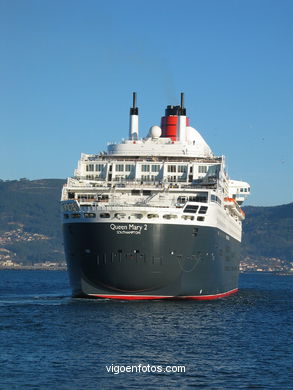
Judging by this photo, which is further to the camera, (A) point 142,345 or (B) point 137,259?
(B) point 137,259

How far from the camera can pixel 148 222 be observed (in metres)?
67.6

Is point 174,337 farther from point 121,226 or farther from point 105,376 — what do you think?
point 121,226

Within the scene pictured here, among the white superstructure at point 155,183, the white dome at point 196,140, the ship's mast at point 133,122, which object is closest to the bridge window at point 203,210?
the white superstructure at point 155,183

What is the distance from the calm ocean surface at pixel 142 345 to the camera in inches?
1544

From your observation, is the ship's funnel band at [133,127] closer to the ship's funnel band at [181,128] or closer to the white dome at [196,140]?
the ship's funnel band at [181,128]

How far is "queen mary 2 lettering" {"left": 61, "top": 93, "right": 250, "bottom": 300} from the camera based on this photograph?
67562mm

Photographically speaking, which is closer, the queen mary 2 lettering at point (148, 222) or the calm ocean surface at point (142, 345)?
the calm ocean surface at point (142, 345)

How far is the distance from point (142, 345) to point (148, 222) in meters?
20.6

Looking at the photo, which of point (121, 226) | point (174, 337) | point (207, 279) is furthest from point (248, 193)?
point (174, 337)

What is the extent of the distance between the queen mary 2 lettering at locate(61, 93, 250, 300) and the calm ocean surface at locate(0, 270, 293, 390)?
1.98 metres

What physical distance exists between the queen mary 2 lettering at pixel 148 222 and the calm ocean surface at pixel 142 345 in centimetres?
198

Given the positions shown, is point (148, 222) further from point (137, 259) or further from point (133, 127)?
point (133, 127)

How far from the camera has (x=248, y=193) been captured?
104375 millimetres

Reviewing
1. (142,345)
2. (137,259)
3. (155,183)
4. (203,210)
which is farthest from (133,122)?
(142,345)
